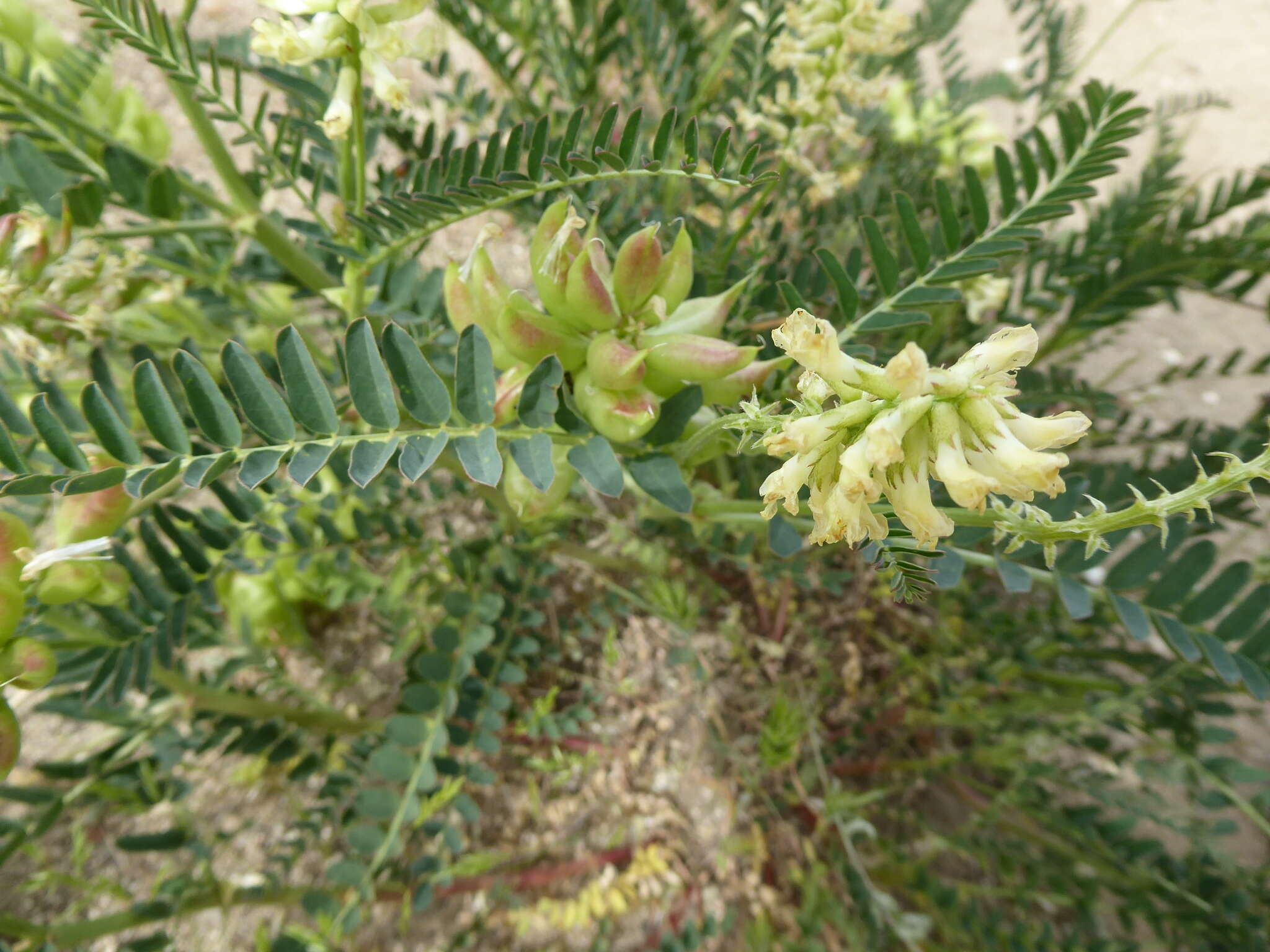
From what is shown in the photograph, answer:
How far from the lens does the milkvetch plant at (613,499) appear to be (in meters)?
0.56

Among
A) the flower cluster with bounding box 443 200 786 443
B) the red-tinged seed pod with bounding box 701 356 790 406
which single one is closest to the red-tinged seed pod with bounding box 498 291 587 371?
the flower cluster with bounding box 443 200 786 443

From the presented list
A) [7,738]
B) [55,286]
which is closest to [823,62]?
[55,286]

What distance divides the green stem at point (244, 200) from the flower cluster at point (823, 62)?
562 millimetres

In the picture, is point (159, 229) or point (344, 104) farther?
point (159, 229)

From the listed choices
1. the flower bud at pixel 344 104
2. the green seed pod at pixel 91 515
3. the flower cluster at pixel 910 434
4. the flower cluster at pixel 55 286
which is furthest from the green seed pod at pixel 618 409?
the flower cluster at pixel 55 286

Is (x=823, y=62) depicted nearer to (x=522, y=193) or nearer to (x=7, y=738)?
(x=522, y=193)

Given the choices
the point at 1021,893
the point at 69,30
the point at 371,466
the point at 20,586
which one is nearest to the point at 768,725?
the point at 1021,893

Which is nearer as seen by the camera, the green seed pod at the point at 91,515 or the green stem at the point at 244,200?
the green seed pod at the point at 91,515

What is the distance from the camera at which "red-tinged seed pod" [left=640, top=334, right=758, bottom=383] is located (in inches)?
20.7

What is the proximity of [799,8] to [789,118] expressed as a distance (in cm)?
21

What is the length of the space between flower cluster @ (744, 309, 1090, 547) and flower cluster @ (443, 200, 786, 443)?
0.13m

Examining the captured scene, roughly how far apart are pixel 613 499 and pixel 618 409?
655mm

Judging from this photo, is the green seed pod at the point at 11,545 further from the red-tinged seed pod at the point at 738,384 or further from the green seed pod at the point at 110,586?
the red-tinged seed pod at the point at 738,384

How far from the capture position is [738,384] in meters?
0.57
